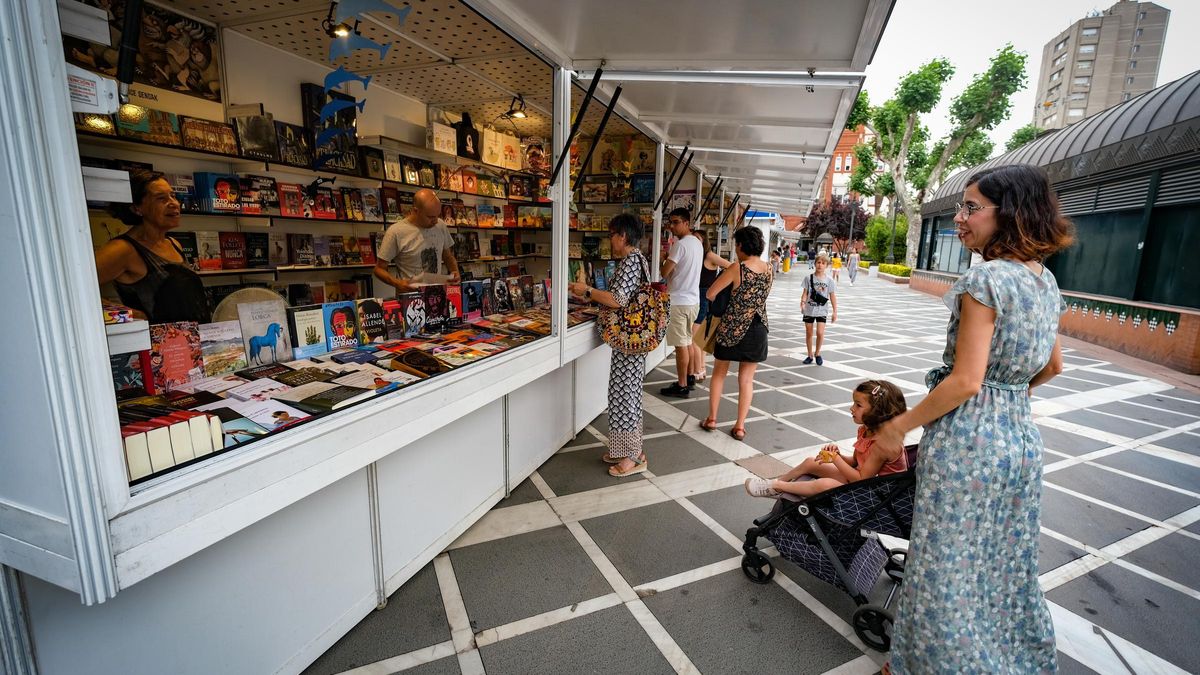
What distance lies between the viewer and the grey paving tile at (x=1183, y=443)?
172 inches

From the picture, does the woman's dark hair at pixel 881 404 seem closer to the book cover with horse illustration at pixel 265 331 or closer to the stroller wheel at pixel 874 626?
the stroller wheel at pixel 874 626

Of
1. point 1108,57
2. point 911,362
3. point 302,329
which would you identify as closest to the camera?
point 302,329

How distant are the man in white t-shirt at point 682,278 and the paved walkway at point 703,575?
82 cm

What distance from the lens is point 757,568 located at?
253cm

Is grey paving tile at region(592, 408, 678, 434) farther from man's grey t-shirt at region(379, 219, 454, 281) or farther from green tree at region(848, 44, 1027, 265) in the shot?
green tree at region(848, 44, 1027, 265)

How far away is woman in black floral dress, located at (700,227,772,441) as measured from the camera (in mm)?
3988

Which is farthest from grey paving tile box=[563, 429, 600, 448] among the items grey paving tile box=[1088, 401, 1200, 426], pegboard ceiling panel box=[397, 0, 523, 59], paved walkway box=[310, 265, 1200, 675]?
grey paving tile box=[1088, 401, 1200, 426]

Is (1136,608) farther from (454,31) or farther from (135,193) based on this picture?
(135,193)

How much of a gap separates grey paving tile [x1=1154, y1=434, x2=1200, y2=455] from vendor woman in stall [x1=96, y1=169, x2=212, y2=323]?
6946mm

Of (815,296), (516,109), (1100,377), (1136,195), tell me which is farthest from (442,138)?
(1136,195)

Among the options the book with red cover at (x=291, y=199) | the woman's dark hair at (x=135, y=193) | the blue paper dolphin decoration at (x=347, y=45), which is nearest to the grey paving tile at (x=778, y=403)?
the book with red cover at (x=291, y=199)

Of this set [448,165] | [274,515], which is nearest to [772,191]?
[448,165]

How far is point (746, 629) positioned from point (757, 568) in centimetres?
37

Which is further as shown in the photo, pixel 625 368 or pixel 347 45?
pixel 625 368
